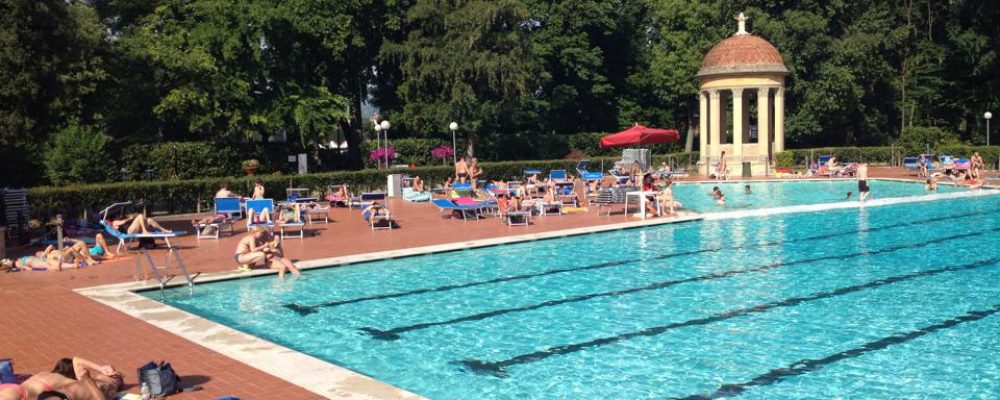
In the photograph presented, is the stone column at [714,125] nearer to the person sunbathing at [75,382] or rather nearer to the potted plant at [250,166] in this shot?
the potted plant at [250,166]

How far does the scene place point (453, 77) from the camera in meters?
39.0

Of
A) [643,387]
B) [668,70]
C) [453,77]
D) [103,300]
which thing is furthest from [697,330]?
[668,70]

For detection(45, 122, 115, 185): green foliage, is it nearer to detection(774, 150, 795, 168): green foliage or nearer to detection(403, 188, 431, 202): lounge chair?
detection(403, 188, 431, 202): lounge chair

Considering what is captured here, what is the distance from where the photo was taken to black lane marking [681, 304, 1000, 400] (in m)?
7.66

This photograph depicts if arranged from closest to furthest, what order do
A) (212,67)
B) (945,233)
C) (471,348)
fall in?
1. (471,348)
2. (945,233)
3. (212,67)

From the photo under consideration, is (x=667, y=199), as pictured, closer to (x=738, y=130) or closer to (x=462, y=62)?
(x=462, y=62)

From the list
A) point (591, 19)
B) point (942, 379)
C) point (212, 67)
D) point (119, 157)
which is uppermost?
point (591, 19)

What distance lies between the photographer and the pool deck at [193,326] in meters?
7.43

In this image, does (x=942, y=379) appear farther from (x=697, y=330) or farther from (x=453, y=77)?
(x=453, y=77)

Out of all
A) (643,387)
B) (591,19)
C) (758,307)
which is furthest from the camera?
(591,19)

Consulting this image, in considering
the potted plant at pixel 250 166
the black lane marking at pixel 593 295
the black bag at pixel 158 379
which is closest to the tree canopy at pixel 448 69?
the potted plant at pixel 250 166

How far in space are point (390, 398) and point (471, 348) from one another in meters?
2.60

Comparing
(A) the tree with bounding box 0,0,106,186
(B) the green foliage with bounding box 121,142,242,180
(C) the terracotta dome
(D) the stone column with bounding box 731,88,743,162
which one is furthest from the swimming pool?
(A) the tree with bounding box 0,0,106,186

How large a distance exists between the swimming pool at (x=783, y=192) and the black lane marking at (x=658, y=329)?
11.2m
